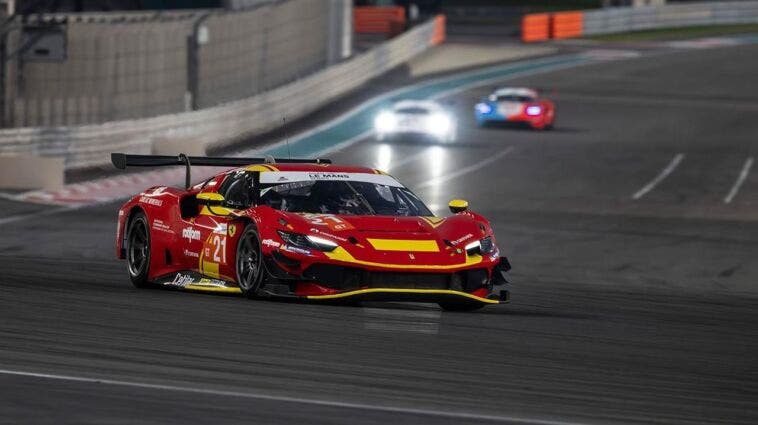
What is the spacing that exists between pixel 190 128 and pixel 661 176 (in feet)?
34.1

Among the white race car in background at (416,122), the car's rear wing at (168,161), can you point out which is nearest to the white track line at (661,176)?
the white race car in background at (416,122)

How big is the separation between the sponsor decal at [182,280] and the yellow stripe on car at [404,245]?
2.00 metres

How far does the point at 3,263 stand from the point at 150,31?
25210mm

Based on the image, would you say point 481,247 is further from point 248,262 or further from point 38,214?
point 38,214

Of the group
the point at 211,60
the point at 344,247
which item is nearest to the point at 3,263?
the point at 344,247

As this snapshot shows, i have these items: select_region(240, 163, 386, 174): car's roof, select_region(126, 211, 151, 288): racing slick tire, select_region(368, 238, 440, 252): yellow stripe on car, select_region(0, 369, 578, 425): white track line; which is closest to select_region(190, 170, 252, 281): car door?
select_region(240, 163, 386, 174): car's roof

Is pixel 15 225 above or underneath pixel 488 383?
underneath

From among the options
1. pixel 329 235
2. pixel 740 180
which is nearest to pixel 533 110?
pixel 740 180

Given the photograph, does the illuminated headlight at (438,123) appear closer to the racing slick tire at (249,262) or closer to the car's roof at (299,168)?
the car's roof at (299,168)

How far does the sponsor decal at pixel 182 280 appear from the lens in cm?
1377

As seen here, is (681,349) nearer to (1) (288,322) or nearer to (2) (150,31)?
(1) (288,322)

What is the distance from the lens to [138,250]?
14.8 meters

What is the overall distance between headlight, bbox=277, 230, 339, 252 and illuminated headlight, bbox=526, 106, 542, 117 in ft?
115

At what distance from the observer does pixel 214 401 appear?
7875 millimetres
